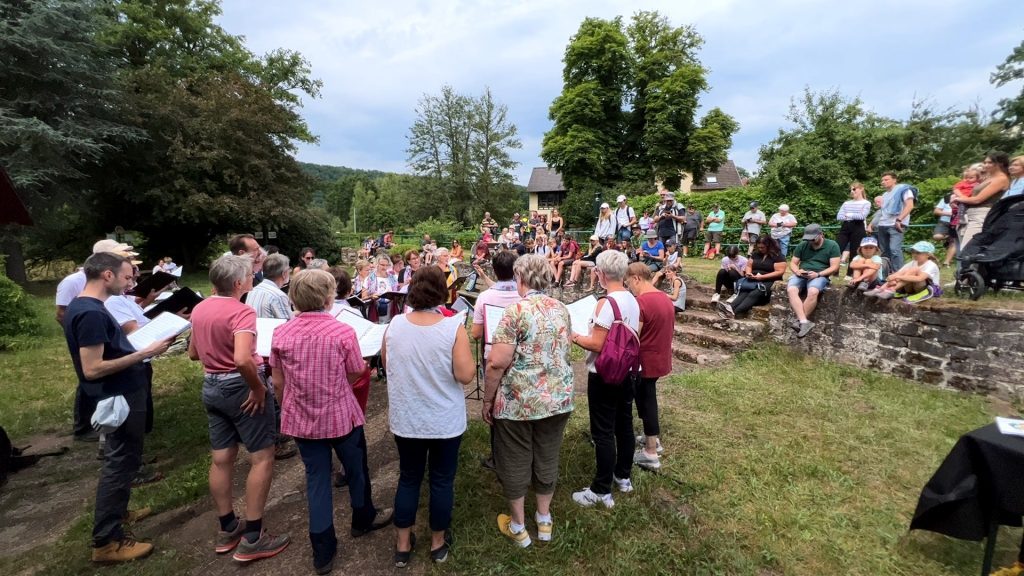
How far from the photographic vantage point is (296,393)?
8.30ft

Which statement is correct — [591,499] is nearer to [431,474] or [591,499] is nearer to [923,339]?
[431,474]

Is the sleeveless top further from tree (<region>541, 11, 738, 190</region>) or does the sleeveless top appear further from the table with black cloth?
tree (<region>541, 11, 738, 190</region>)

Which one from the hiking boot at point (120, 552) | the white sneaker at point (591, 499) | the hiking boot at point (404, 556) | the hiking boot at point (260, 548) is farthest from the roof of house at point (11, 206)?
the white sneaker at point (591, 499)

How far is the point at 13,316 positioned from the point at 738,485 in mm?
12323

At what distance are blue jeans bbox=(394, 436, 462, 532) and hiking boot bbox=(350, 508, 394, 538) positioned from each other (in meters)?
0.49

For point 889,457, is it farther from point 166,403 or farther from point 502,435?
point 166,403

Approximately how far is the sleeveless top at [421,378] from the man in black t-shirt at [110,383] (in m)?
1.92

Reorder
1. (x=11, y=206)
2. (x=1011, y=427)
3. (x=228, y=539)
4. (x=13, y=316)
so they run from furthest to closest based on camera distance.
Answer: (x=13, y=316) → (x=11, y=206) → (x=228, y=539) → (x=1011, y=427)

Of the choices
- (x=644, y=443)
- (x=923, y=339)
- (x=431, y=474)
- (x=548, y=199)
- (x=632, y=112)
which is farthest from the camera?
(x=548, y=199)

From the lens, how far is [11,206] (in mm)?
4176

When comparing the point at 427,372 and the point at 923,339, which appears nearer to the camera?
the point at 427,372

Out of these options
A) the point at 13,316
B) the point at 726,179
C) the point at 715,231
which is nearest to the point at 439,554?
the point at 13,316

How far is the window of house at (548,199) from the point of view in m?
42.5

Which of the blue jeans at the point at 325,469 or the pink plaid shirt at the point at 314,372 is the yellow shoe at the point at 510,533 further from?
the pink plaid shirt at the point at 314,372
